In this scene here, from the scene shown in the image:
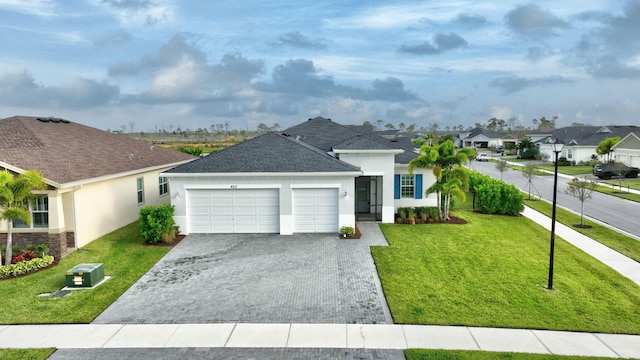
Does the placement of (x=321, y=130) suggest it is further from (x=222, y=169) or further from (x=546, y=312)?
(x=546, y=312)

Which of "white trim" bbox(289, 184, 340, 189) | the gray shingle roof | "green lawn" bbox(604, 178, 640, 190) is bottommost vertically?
"green lawn" bbox(604, 178, 640, 190)

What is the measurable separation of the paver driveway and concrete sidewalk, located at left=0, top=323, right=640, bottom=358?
519 mm

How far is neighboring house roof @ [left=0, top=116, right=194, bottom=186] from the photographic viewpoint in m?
17.8

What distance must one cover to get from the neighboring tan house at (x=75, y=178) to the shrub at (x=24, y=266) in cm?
84

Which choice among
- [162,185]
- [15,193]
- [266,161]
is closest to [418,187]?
[266,161]

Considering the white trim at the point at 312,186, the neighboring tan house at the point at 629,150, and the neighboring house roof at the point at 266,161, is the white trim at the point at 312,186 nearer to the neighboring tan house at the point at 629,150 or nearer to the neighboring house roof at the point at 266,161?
the neighboring house roof at the point at 266,161

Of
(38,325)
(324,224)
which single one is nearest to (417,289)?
(324,224)

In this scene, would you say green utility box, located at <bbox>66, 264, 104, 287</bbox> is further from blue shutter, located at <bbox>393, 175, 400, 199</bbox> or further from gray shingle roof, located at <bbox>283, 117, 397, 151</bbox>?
blue shutter, located at <bbox>393, 175, 400, 199</bbox>

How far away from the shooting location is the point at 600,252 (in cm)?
→ 1803

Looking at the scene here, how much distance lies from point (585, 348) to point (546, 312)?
1.96 m

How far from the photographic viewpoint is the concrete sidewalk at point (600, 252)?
51.4 feet

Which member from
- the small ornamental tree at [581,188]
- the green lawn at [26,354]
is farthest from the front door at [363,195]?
the green lawn at [26,354]

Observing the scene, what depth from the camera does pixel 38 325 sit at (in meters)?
11.3

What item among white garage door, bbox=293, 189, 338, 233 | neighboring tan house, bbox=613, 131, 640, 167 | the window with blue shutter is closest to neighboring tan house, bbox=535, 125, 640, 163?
neighboring tan house, bbox=613, 131, 640, 167
